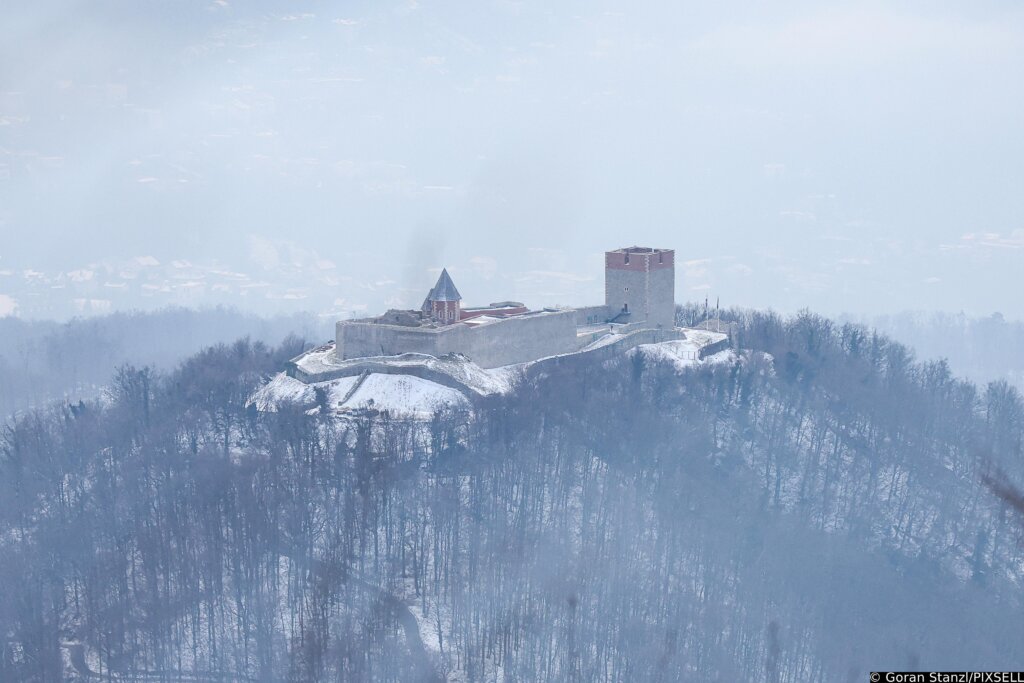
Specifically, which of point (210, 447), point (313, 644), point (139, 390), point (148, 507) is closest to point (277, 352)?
point (139, 390)

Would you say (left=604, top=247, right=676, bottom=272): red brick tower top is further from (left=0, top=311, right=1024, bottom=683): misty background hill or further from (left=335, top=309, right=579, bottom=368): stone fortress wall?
(left=0, top=311, right=1024, bottom=683): misty background hill

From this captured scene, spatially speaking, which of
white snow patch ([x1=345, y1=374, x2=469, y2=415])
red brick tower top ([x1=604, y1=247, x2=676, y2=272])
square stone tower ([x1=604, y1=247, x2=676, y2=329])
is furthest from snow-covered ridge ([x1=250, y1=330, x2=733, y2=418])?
red brick tower top ([x1=604, y1=247, x2=676, y2=272])

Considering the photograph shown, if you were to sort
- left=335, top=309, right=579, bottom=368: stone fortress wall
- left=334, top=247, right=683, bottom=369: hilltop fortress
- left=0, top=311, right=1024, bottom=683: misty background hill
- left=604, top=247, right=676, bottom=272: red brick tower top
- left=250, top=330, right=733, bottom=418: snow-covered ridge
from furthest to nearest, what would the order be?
left=604, top=247, right=676, bottom=272: red brick tower top < left=334, top=247, right=683, bottom=369: hilltop fortress < left=335, top=309, right=579, bottom=368: stone fortress wall < left=250, top=330, right=733, bottom=418: snow-covered ridge < left=0, top=311, right=1024, bottom=683: misty background hill

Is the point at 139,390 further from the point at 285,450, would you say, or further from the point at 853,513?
the point at 853,513

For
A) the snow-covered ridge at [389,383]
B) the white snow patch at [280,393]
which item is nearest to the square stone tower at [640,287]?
the snow-covered ridge at [389,383]

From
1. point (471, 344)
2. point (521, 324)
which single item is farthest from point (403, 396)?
point (521, 324)

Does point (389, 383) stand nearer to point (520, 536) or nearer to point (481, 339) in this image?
point (481, 339)
